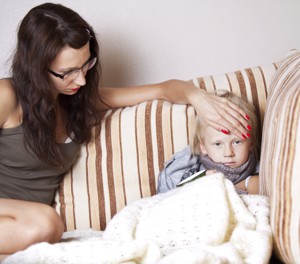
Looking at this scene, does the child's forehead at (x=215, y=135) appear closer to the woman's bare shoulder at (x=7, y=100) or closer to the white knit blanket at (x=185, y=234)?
the white knit blanket at (x=185, y=234)

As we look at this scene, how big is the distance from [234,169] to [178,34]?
715mm

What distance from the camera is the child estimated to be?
158cm

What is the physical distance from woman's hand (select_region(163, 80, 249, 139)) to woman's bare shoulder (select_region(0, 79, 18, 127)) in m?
0.58

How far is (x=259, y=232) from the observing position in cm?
121

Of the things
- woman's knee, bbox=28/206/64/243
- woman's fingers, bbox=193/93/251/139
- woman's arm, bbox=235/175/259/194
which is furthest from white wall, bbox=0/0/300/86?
woman's knee, bbox=28/206/64/243

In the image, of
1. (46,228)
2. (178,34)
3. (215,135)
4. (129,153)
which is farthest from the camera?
(178,34)

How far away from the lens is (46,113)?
1560 mm

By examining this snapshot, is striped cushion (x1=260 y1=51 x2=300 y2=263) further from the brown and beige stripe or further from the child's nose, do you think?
the brown and beige stripe

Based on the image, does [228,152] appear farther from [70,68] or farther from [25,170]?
[25,170]

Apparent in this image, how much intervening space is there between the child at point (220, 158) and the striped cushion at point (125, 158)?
62 millimetres

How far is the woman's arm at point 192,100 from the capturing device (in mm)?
1542

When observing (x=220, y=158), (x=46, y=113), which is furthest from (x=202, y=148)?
(x=46, y=113)

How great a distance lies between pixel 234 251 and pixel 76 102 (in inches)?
32.3

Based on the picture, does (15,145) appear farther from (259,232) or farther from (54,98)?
(259,232)
